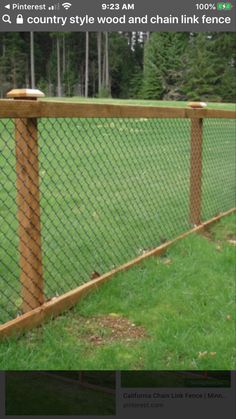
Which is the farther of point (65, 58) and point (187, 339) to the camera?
point (65, 58)

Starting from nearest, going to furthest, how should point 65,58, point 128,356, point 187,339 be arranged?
point 128,356 → point 187,339 → point 65,58

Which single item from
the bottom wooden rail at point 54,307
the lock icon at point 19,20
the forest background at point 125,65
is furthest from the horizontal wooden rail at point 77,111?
the forest background at point 125,65

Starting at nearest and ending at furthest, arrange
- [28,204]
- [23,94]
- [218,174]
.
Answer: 1. [23,94]
2. [28,204]
3. [218,174]

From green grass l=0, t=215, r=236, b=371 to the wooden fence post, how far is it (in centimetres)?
24

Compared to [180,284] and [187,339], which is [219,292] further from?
[187,339]

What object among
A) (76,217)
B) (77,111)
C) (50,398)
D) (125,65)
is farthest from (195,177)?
(125,65)

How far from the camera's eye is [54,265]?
12.6 feet

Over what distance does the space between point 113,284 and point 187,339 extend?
86 cm

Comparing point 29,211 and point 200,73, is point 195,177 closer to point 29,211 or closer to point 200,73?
point 29,211

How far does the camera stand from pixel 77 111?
3207 mm

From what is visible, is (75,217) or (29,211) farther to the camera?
(75,217)

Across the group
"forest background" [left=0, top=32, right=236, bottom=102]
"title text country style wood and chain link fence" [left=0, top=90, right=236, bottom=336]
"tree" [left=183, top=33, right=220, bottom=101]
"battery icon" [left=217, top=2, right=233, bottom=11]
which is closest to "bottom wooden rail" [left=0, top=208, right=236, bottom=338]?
"title text country style wood and chain link fence" [left=0, top=90, right=236, bottom=336]

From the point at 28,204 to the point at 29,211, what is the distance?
0.14ft

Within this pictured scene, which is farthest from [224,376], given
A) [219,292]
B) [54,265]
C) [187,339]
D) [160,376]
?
[54,265]
